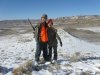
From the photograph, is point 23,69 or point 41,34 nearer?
point 23,69

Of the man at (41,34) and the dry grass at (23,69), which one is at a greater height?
the man at (41,34)

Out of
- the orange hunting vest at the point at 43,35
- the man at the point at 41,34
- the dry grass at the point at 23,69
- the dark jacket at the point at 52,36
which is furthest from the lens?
the dark jacket at the point at 52,36

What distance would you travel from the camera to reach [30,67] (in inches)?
373

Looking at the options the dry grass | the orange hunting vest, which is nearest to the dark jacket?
the orange hunting vest

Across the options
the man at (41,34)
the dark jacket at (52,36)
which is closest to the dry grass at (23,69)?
the man at (41,34)

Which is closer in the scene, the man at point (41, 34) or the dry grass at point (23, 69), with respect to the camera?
the dry grass at point (23, 69)

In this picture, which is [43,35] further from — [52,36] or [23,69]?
[23,69]

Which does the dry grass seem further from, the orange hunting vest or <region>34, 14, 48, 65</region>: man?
the orange hunting vest

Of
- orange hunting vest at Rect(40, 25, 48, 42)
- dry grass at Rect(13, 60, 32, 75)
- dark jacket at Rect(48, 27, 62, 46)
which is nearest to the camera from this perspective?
dry grass at Rect(13, 60, 32, 75)

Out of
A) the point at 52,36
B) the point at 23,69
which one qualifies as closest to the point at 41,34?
the point at 52,36

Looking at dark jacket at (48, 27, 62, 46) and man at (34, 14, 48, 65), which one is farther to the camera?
dark jacket at (48, 27, 62, 46)

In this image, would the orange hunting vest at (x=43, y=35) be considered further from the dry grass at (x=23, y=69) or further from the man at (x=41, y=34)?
the dry grass at (x=23, y=69)

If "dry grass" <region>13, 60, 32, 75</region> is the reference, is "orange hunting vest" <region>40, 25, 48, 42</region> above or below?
above

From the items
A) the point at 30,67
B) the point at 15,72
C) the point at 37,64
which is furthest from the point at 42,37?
the point at 15,72
